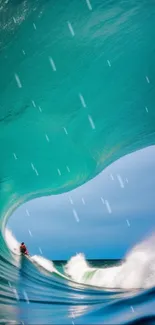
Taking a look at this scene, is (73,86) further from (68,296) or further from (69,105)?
(68,296)

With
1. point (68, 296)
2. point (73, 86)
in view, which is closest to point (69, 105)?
point (73, 86)

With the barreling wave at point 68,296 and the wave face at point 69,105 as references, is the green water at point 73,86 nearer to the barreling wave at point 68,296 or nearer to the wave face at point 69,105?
the wave face at point 69,105

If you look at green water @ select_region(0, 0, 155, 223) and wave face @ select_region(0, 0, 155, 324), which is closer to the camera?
wave face @ select_region(0, 0, 155, 324)

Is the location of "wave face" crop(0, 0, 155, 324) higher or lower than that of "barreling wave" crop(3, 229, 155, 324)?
higher

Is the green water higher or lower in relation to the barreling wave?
higher

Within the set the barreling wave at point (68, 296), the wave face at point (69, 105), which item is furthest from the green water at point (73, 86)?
the barreling wave at point (68, 296)

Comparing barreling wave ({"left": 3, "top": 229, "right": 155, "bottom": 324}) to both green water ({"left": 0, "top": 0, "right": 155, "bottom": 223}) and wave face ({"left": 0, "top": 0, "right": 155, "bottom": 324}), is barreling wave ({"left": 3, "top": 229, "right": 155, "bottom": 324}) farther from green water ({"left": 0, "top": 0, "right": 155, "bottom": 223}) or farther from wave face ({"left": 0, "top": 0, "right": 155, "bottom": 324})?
green water ({"left": 0, "top": 0, "right": 155, "bottom": 223})

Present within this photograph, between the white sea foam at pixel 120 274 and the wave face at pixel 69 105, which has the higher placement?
the wave face at pixel 69 105

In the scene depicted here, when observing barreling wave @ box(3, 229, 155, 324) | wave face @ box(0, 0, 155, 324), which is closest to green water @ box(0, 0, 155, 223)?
wave face @ box(0, 0, 155, 324)
